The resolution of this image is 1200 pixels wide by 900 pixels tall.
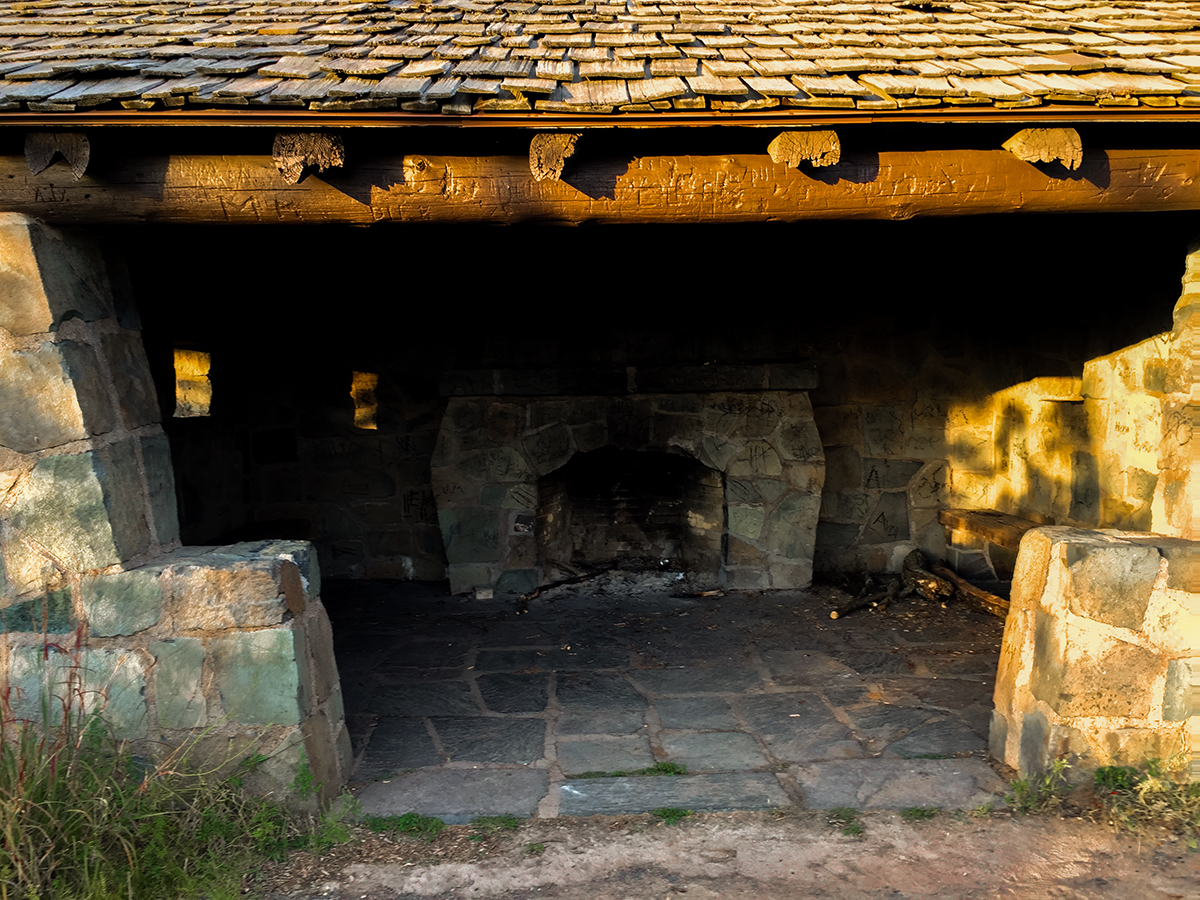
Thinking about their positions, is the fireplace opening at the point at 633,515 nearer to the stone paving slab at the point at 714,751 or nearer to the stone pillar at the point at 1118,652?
the stone paving slab at the point at 714,751

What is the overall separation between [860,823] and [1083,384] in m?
3.10

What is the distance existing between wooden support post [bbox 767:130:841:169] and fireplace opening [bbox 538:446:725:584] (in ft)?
9.99

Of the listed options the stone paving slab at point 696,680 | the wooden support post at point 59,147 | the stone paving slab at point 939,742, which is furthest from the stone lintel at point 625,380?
the wooden support post at point 59,147

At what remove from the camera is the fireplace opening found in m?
5.57

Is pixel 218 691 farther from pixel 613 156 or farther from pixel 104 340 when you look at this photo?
pixel 613 156

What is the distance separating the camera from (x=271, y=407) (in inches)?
224

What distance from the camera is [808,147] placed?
8.71ft

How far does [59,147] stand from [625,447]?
11.3 feet

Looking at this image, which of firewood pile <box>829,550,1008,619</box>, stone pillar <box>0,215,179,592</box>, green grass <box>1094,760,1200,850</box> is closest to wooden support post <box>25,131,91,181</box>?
stone pillar <box>0,215,179,592</box>

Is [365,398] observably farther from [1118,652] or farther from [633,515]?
[1118,652]

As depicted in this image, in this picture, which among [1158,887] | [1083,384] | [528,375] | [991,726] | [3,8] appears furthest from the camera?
[528,375]

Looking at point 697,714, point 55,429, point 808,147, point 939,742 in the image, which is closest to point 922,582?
point 939,742

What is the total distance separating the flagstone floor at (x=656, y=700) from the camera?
300cm

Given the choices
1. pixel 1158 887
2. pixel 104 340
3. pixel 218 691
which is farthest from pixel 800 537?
pixel 104 340
